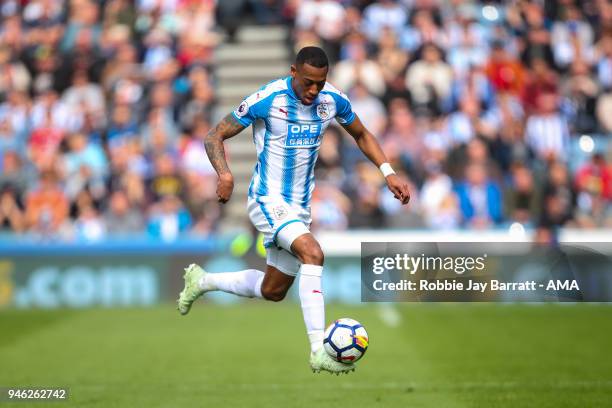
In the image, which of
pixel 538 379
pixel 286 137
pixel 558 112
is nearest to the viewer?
pixel 286 137

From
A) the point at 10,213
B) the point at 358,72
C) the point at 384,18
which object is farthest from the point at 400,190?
the point at 384,18

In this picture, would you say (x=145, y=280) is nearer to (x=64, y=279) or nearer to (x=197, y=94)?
(x=64, y=279)

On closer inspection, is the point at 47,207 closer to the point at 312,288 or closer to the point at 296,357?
the point at 296,357

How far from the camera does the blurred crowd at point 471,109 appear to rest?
18.6 meters

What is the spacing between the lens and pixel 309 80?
8.71 m

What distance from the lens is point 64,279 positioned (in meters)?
18.7

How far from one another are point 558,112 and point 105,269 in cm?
839

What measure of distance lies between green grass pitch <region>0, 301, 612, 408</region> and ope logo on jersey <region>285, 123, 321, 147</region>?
7.49 ft

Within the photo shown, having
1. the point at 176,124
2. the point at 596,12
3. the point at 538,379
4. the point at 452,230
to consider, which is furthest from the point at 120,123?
the point at 538,379

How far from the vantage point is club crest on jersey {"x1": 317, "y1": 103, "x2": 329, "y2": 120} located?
9195 millimetres

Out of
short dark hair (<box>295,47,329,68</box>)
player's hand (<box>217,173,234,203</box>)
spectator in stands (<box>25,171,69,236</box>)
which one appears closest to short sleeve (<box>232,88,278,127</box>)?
short dark hair (<box>295,47,329,68</box>)

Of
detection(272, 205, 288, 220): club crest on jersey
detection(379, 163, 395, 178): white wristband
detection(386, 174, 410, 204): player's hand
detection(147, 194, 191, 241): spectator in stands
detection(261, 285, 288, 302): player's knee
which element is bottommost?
detection(147, 194, 191, 241): spectator in stands

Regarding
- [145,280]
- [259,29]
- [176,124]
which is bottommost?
[145,280]

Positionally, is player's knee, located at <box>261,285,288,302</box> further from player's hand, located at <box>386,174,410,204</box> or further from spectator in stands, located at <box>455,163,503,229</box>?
spectator in stands, located at <box>455,163,503,229</box>
